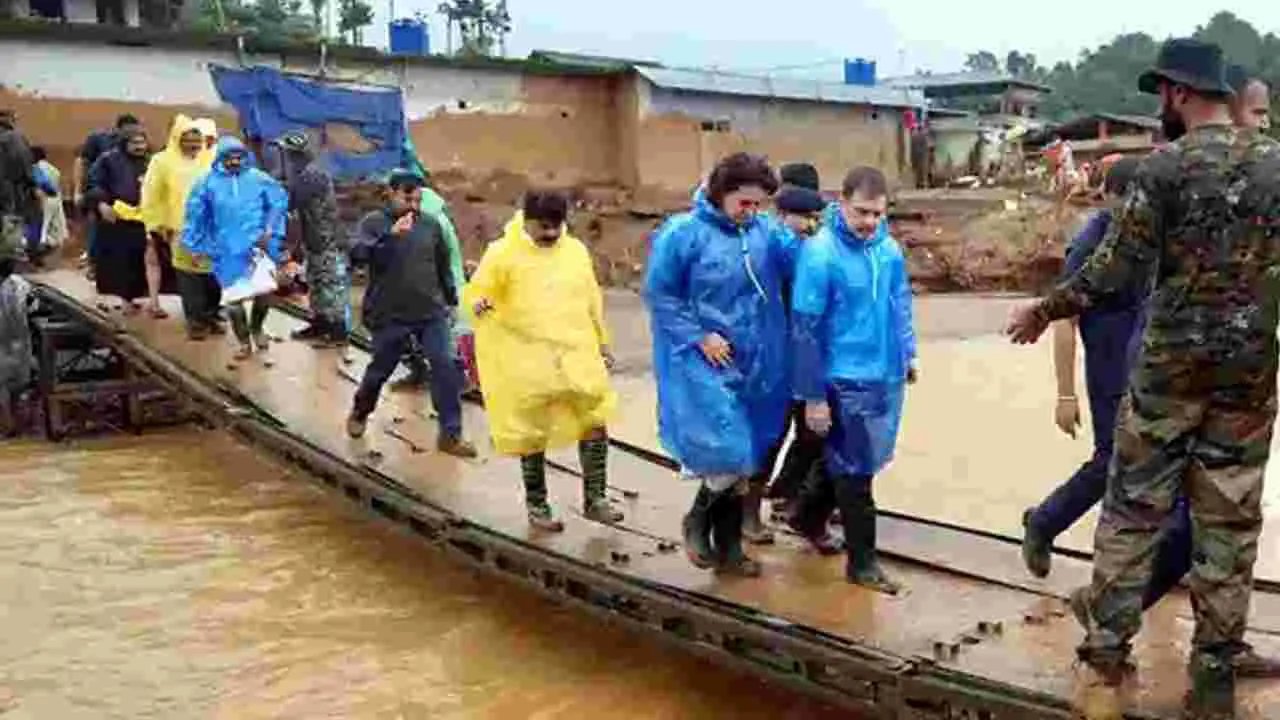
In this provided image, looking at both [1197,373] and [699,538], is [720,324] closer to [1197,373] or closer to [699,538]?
[699,538]

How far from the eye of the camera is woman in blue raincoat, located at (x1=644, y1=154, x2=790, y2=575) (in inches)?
201

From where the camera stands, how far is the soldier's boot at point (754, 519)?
5734 millimetres

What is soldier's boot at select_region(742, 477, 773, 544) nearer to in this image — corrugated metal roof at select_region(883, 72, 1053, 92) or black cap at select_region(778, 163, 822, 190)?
black cap at select_region(778, 163, 822, 190)

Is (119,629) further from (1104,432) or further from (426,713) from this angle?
(1104,432)

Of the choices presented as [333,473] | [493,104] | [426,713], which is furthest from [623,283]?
[426,713]

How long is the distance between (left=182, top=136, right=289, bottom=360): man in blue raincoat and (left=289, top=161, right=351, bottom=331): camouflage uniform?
9.2 inches

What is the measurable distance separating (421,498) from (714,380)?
2.12m

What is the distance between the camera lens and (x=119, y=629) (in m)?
6.72

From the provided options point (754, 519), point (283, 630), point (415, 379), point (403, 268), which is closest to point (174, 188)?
point (415, 379)

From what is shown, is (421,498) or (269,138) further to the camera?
(269,138)

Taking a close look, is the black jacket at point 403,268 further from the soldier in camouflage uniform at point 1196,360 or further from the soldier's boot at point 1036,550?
the soldier in camouflage uniform at point 1196,360

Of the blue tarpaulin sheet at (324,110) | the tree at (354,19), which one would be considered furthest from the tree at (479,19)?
the blue tarpaulin sheet at (324,110)

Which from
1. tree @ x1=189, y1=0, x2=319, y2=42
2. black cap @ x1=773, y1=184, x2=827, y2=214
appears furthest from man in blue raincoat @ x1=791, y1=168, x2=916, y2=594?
tree @ x1=189, y1=0, x2=319, y2=42

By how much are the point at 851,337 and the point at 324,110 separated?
50.6ft
